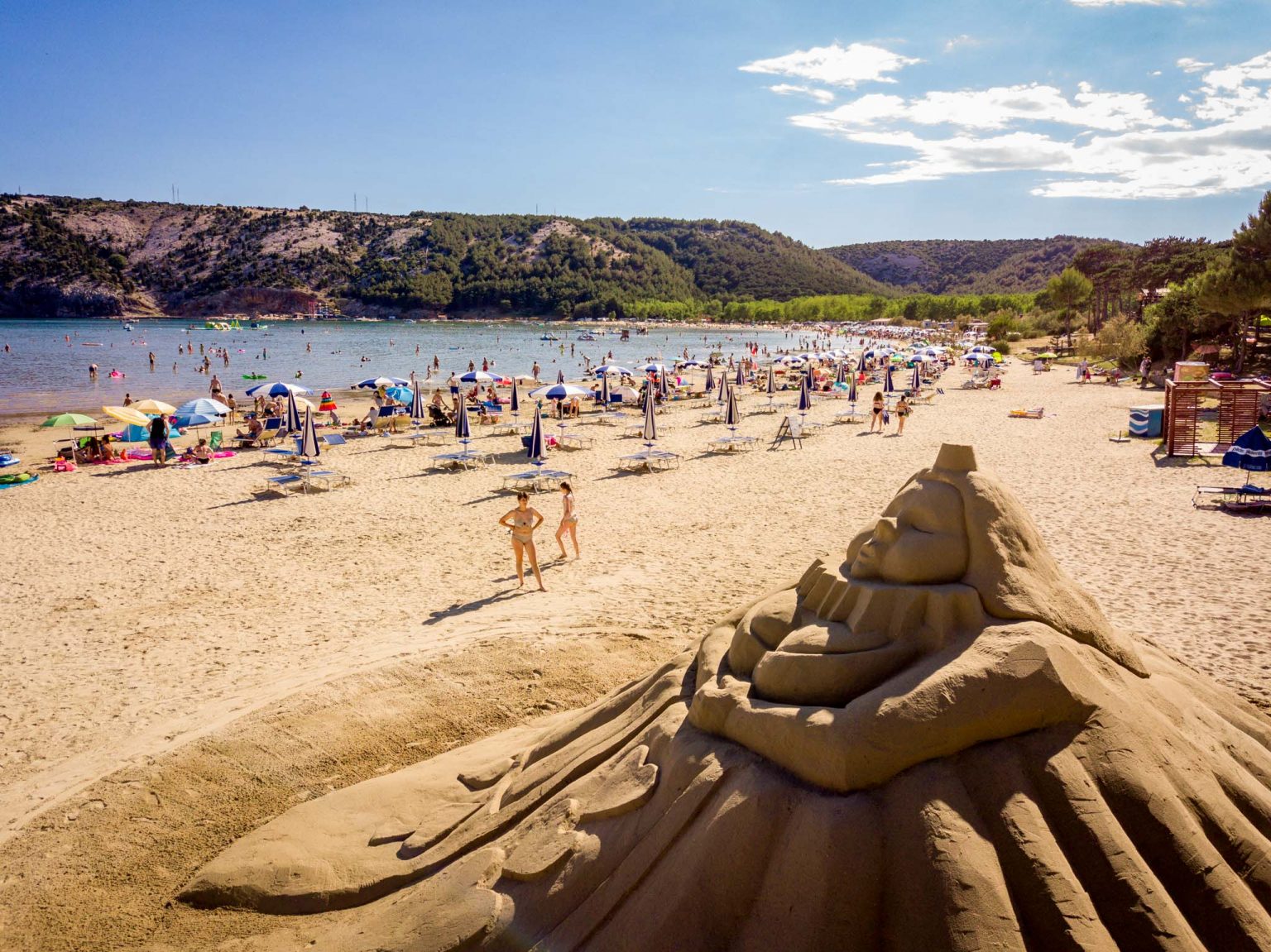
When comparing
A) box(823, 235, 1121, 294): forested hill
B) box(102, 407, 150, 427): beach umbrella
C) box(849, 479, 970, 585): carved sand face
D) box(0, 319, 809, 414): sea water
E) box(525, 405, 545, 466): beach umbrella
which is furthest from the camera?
box(823, 235, 1121, 294): forested hill

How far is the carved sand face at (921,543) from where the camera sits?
12.0 ft

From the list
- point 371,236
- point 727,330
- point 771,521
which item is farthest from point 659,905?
point 371,236

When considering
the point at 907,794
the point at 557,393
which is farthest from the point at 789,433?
the point at 907,794

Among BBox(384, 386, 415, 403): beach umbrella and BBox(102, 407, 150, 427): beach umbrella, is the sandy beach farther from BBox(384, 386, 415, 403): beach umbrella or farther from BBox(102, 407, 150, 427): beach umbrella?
BBox(384, 386, 415, 403): beach umbrella

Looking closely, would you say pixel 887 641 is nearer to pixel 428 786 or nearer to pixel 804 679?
pixel 804 679

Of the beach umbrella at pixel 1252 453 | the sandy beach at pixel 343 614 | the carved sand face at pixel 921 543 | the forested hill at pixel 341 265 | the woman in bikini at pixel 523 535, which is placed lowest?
the sandy beach at pixel 343 614

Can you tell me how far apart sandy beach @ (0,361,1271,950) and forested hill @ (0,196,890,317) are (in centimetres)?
11703

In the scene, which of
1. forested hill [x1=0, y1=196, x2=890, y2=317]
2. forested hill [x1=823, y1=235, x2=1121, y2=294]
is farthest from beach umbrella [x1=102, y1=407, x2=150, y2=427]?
forested hill [x1=823, y1=235, x2=1121, y2=294]

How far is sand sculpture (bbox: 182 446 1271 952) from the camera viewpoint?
291 cm

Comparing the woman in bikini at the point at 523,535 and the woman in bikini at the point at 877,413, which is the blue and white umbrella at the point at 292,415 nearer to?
the woman in bikini at the point at 523,535

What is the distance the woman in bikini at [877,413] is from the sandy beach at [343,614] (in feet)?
17.3

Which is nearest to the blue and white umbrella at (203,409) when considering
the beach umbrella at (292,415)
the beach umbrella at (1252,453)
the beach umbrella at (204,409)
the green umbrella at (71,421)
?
the beach umbrella at (204,409)

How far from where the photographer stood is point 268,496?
671 inches

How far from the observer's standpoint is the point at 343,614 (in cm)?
969
